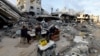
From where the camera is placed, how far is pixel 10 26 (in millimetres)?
25609

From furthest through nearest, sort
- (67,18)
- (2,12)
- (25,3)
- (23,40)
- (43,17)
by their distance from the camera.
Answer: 1. (25,3)
2. (67,18)
3. (43,17)
4. (2,12)
5. (23,40)

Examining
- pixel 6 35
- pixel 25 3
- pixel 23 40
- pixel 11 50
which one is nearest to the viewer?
pixel 11 50

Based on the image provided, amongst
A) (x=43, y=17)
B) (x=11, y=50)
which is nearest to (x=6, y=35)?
(x=11, y=50)

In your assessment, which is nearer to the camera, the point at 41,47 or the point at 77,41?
the point at 41,47

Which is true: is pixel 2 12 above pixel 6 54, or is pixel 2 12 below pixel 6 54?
above

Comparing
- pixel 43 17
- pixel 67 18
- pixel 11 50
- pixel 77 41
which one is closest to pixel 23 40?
pixel 11 50

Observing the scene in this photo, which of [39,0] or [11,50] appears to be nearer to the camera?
[11,50]

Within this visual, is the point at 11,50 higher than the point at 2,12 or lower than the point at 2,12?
lower

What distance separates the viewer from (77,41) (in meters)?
17.3

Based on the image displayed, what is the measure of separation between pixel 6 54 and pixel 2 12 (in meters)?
11.1

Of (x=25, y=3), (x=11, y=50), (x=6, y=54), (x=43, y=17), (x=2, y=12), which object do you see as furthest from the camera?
(x=25, y=3)

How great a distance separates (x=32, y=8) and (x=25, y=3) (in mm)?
1849

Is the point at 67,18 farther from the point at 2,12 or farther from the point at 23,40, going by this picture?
the point at 23,40

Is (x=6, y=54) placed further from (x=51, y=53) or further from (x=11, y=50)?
(x=51, y=53)
